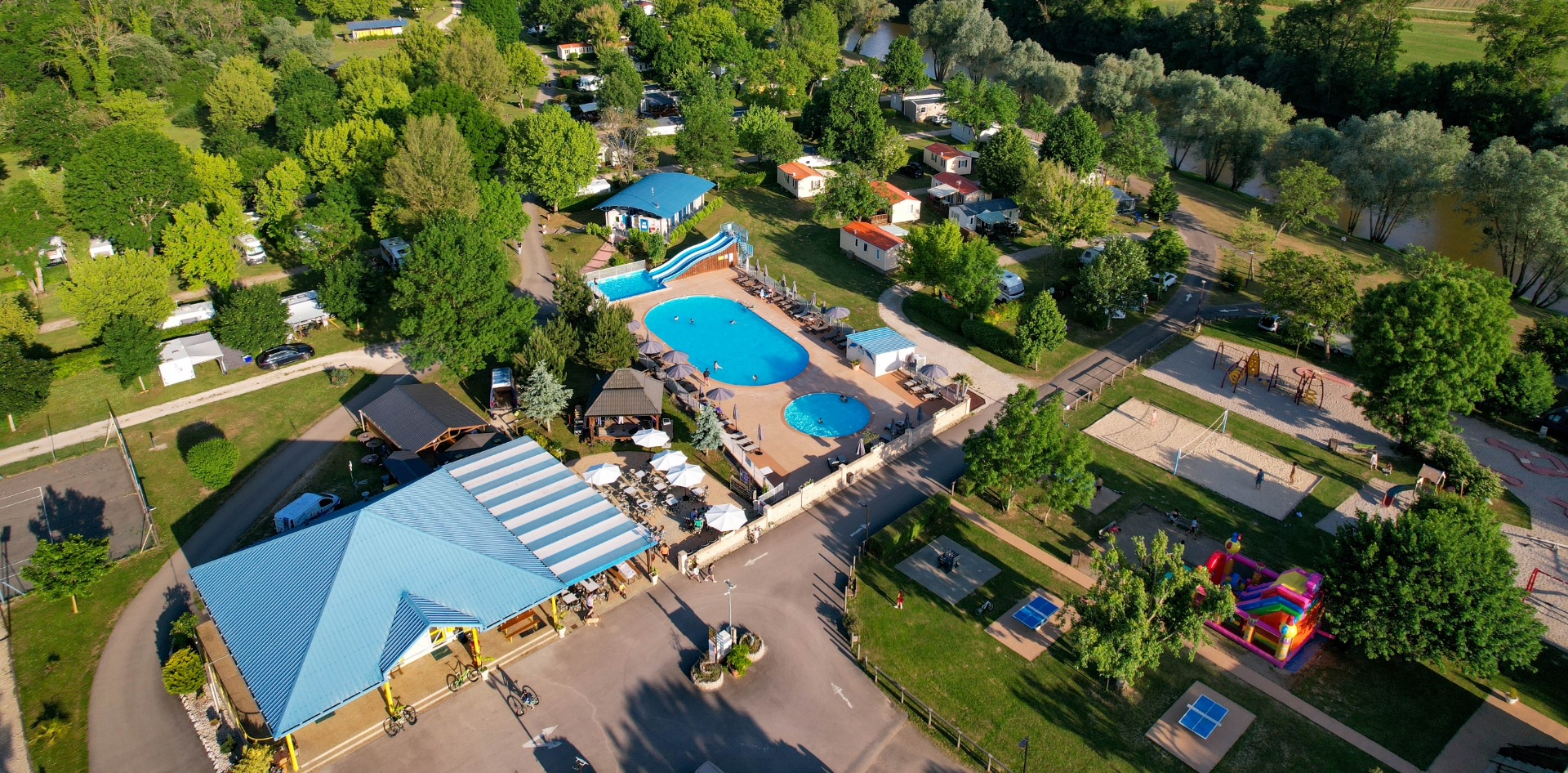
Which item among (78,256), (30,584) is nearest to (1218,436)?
(30,584)

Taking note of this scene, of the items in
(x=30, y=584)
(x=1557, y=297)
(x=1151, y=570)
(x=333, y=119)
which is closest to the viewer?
(x=1151, y=570)

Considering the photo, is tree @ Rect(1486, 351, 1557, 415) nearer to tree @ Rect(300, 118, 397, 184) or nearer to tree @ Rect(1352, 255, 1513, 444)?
A: tree @ Rect(1352, 255, 1513, 444)

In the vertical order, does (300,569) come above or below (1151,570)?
below

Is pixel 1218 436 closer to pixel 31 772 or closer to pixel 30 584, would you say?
pixel 31 772

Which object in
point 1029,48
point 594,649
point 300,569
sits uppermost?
point 1029,48

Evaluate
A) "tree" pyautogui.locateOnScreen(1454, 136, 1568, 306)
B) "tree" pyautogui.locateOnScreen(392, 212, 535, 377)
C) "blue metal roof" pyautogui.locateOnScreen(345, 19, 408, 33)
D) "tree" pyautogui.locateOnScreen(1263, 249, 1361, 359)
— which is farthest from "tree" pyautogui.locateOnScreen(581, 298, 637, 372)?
"blue metal roof" pyautogui.locateOnScreen(345, 19, 408, 33)

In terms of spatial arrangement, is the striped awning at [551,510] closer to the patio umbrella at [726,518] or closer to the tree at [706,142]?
the patio umbrella at [726,518]

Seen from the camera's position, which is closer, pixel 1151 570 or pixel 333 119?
pixel 1151 570
